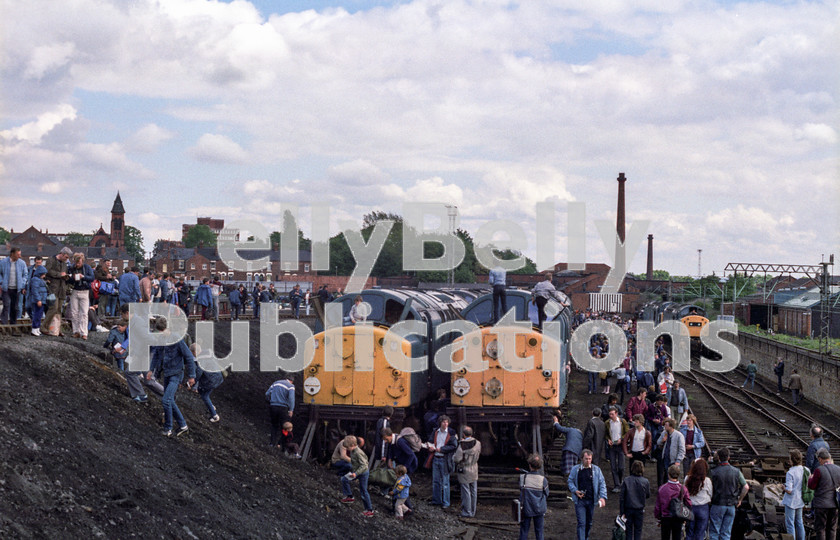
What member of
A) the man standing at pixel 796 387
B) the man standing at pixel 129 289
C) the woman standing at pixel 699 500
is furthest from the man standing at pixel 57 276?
the man standing at pixel 796 387

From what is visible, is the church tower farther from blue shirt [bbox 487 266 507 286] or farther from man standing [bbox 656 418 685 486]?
man standing [bbox 656 418 685 486]

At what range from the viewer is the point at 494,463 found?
57.5 feet

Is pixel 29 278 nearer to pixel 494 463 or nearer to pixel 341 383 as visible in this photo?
pixel 341 383

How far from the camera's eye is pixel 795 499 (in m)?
11.9

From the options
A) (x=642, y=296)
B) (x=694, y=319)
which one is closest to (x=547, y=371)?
(x=694, y=319)

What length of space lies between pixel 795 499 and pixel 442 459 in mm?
5871

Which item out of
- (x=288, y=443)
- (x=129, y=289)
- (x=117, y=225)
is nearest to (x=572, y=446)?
(x=288, y=443)

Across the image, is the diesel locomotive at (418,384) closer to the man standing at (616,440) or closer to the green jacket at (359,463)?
the man standing at (616,440)

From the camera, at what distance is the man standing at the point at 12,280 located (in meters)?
15.8

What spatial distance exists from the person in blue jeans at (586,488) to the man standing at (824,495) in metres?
3.09

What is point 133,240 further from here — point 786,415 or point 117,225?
point 786,415

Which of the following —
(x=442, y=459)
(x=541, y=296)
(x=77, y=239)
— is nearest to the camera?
A: (x=442, y=459)

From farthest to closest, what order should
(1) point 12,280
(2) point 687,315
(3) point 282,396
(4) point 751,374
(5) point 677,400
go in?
1. (2) point 687,315
2. (4) point 751,374
3. (5) point 677,400
4. (3) point 282,396
5. (1) point 12,280

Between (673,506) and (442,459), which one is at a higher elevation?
(673,506)
